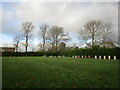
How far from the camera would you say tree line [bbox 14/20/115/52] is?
28891 mm

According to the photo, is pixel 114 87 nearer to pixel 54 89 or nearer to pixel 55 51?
pixel 54 89

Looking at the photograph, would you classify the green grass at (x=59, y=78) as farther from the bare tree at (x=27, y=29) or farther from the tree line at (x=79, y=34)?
the bare tree at (x=27, y=29)

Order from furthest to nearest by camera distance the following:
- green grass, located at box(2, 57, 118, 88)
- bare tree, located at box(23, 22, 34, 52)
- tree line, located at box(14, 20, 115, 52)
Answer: bare tree, located at box(23, 22, 34, 52) < tree line, located at box(14, 20, 115, 52) < green grass, located at box(2, 57, 118, 88)

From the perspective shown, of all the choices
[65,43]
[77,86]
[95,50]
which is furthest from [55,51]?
[77,86]

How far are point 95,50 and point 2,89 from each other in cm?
2233

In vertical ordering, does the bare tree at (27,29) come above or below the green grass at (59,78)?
above

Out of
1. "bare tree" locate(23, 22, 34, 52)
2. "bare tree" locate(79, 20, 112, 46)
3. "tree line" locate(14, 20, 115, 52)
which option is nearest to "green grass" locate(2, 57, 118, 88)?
"tree line" locate(14, 20, 115, 52)

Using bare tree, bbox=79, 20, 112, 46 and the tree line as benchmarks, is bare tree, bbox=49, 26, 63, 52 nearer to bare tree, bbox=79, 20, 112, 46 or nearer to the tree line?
the tree line

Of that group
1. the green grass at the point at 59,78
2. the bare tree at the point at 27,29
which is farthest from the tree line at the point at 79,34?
the green grass at the point at 59,78

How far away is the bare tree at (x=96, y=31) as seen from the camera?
29058 mm

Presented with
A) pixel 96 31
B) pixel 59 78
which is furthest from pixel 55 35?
pixel 59 78

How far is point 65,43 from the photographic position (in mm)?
43094

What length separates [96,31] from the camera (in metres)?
30.4

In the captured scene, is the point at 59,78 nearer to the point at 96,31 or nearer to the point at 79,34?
the point at 96,31
